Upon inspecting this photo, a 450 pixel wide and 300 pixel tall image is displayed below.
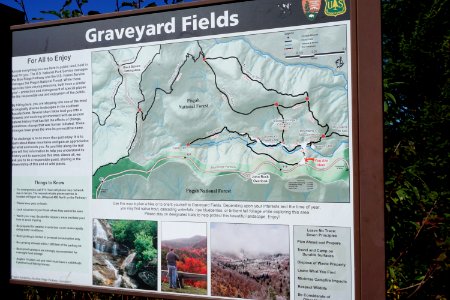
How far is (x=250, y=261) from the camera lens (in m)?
2.38

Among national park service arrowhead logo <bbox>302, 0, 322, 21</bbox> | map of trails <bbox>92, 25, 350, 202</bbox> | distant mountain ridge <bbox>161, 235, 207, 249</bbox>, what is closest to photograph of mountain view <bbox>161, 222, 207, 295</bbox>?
distant mountain ridge <bbox>161, 235, 207, 249</bbox>

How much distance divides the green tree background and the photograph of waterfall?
0.05 meters

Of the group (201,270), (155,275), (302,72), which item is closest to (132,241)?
(155,275)

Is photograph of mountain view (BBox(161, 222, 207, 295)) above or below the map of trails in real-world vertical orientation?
below

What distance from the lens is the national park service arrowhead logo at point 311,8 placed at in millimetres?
2312

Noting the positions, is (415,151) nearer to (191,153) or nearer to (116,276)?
(191,153)

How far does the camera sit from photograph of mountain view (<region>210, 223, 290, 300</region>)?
2.34m

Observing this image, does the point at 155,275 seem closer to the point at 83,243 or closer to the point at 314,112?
the point at 83,243

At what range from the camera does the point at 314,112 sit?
7.54ft

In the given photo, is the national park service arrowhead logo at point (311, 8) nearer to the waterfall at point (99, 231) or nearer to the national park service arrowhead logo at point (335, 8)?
the national park service arrowhead logo at point (335, 8)

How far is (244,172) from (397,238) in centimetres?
169

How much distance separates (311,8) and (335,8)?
109mm

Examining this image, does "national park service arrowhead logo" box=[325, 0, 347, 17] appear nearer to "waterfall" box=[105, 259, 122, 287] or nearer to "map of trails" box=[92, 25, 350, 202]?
"map of trails" box=[92, 25, 350, 202]

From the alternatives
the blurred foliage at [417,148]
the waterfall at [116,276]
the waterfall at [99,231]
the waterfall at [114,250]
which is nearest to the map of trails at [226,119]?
the waterfall at [99,231]
